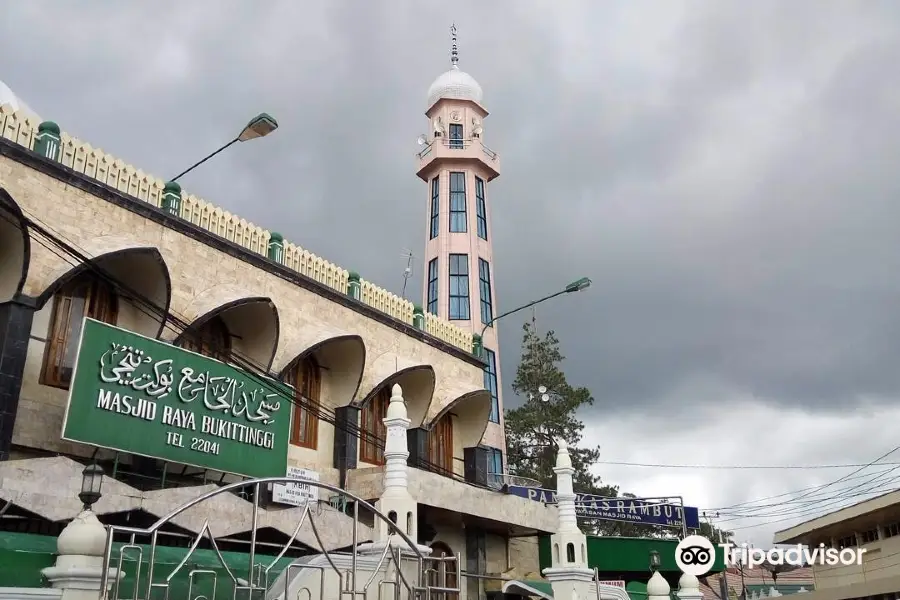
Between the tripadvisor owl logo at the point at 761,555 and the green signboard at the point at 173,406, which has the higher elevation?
the green signboard at the point at 173,406

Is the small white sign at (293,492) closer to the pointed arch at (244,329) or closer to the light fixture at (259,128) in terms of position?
the pointed arch at (244,329)

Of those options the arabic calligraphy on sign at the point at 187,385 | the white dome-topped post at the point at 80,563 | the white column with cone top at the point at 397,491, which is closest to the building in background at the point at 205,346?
the arabic calligraphy on sign at the point at 187,385

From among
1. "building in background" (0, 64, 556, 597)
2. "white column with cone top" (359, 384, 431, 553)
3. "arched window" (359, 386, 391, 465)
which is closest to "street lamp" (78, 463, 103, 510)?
"building in background" (0, 64, 556, 597)

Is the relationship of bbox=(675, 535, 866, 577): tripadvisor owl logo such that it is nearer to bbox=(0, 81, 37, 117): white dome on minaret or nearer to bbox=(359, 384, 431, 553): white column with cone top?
bbox=(359, 384, 431, 553): white column with cone top

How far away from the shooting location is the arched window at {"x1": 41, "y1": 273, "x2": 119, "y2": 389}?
1176cm

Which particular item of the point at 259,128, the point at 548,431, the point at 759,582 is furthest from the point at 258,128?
the point at 759,582

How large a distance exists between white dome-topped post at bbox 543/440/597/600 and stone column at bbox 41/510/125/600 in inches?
306

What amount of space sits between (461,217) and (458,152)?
2.62 meters

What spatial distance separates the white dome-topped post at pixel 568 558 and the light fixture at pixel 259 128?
24.8 ft

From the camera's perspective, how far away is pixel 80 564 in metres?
5.90

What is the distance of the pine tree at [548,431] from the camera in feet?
121

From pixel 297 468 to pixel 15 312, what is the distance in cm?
608

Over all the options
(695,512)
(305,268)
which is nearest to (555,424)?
(695,512)

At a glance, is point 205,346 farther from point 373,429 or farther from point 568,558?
point 568,558
